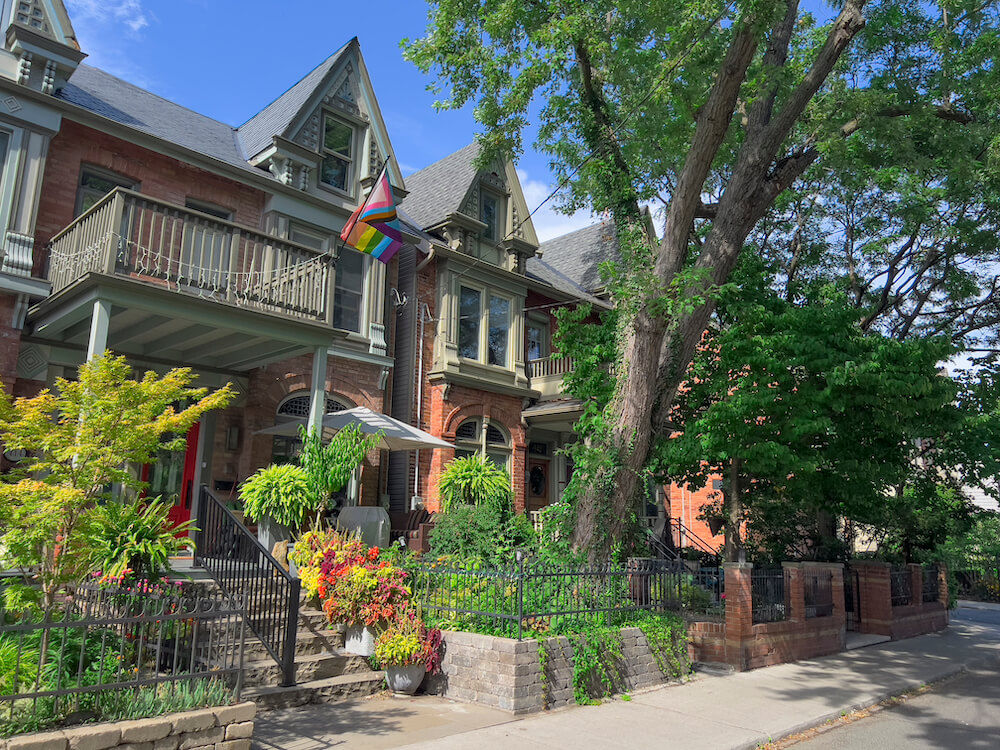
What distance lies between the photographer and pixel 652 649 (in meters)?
9.23

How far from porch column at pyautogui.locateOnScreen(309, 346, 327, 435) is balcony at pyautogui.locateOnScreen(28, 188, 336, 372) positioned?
20 centimetres

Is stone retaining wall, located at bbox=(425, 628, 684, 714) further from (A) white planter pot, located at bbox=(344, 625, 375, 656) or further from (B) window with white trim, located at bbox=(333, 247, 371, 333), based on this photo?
(B) window with white trim, located at bbox=(333, 247, 371, 333)

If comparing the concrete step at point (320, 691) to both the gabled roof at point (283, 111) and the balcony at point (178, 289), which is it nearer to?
the balcony at point (178, 289)

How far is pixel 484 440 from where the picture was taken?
17.4m

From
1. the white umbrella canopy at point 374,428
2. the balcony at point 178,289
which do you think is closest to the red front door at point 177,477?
the white umbrella canopy at point 374,428

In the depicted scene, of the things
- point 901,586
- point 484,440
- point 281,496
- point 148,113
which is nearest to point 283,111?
point 148,113

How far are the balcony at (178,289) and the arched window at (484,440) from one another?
599 centimetres

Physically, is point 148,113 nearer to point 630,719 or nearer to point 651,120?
point 651,120

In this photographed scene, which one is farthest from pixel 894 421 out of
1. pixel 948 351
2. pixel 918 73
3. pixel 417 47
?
pixel 417 47

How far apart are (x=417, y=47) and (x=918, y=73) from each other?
33.4 feet

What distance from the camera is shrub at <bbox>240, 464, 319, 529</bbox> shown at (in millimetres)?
9867

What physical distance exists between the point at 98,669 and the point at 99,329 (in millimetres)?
4777

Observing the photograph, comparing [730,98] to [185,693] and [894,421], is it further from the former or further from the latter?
[185,693]

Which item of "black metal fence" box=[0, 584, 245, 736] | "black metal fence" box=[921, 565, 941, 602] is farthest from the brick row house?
"black metal fence" box=[921, 565, 941, 602]
